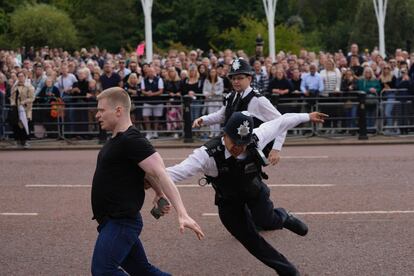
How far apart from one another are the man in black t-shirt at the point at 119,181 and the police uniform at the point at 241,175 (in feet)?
2.09

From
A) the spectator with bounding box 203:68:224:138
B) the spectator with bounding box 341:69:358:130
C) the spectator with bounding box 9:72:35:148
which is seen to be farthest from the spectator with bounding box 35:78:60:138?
the spectator with bounding box 341:69:358:130

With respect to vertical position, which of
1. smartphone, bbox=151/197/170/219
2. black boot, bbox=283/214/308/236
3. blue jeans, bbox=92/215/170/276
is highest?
smartphone, bbox=151/197/170/219

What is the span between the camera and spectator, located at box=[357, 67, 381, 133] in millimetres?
20938

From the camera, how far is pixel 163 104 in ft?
70.7

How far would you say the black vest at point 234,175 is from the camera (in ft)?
24.8

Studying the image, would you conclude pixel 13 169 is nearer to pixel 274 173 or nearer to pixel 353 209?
pixel 274 173

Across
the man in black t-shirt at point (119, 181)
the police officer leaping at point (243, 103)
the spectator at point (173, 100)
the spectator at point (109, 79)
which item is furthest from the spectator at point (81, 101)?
the man in black t-shirt at point (119, 181)

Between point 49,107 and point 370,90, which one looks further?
point 49,107

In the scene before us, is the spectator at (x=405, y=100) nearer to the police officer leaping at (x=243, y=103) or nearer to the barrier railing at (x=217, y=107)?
the barrier railing at (x=217, y=107)

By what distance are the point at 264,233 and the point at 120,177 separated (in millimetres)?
4132

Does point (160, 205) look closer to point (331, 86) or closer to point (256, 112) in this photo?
point (256, 112)

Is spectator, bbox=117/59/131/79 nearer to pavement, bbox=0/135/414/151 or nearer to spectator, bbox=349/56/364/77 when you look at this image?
pavement, bbox=0/135/414/151

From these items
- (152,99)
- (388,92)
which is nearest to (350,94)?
(388,92)

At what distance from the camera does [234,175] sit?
7.70 metres
